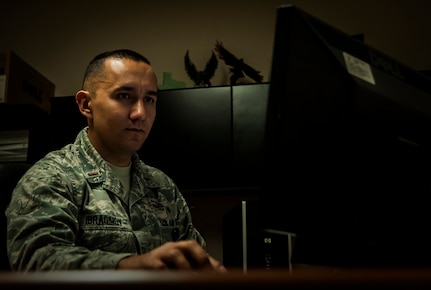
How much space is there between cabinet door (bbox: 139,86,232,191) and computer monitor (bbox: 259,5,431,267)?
160 centimetres

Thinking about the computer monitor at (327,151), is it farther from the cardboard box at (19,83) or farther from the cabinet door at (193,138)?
the cardboard box at (19,83)

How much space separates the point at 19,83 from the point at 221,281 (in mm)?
2539

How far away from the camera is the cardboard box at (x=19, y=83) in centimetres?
251

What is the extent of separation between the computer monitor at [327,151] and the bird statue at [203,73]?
6.42 ft

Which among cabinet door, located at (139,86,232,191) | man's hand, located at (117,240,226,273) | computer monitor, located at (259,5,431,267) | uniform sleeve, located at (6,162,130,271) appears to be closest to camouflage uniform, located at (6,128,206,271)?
uniform sleeve, located at (6,162,130,271)

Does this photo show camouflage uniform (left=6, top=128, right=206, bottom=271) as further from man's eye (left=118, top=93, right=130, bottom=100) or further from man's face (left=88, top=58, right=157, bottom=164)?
man's eye (left=118, top=93, right=130, bottom=100)

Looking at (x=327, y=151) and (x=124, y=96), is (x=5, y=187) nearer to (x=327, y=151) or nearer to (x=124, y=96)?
(x=124, y=96)

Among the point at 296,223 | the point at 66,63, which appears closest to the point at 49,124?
the point at 66,63

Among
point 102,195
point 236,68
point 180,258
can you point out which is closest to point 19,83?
point 236,68

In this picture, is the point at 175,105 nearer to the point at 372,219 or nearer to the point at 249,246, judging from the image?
the point at 249,246

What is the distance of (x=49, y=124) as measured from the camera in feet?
8.53

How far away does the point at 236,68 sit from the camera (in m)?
2.64

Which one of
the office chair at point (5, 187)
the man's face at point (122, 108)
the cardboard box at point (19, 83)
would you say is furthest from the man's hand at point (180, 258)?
the cardboard box at point (19, 83)

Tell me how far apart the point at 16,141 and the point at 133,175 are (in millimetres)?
1334
